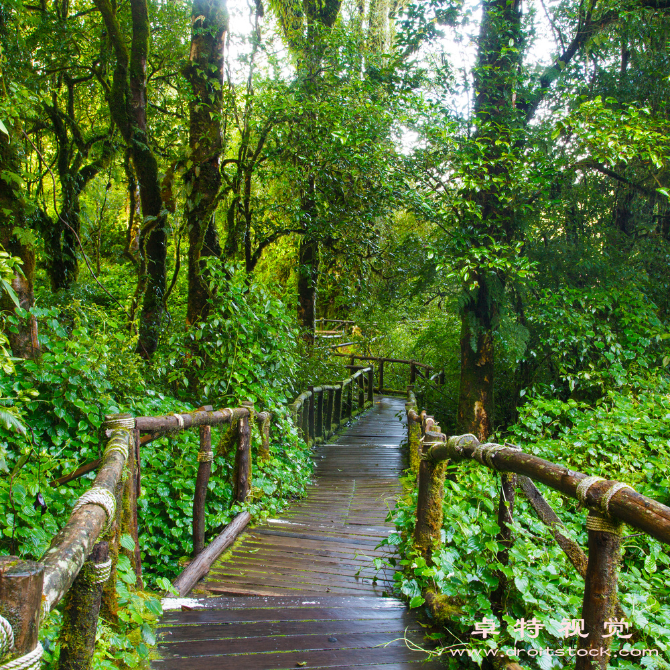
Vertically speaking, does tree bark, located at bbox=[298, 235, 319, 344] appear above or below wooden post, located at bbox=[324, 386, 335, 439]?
above

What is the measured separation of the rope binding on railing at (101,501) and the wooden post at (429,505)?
6.15 ft

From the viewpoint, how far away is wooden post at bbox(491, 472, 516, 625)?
7.20ft

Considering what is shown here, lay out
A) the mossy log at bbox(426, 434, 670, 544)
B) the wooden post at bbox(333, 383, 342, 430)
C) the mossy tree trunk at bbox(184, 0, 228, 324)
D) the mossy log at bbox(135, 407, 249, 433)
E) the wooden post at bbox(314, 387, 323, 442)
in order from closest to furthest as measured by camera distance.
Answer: the mossy log at bbox(426, 434, 670, 544)
the mossy log at bbox(135, 407, 249, 433)
the mossy tree trunk at bbox(184, 0, 228, 324)
the wooden post at bbox(314, 387, 323, 442)
the wooden post at bbox(333, 383, 342, 430)

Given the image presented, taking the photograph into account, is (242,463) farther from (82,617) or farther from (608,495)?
(608,495)

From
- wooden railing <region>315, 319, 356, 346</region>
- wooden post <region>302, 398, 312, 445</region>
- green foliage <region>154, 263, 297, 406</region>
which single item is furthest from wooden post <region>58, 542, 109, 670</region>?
wooden railing <region>315, 319, 356, 346</region>

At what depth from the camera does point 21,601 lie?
0.94 m

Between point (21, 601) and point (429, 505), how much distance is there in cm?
233

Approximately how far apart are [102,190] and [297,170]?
7332 millimetres

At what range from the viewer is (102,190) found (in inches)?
474

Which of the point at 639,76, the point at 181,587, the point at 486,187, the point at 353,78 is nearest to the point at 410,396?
the point at 486,187

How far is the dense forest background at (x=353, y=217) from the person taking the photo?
4.16 metres

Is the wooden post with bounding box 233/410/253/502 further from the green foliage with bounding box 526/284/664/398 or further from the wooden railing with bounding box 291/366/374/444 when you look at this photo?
the green foliage with bounding box 526/284/664/398

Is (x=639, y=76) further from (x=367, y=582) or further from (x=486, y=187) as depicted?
(x=367, y=582)

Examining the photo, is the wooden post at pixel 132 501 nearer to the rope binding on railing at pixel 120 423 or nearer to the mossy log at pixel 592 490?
the rope binding on railing at pixel 120 423
